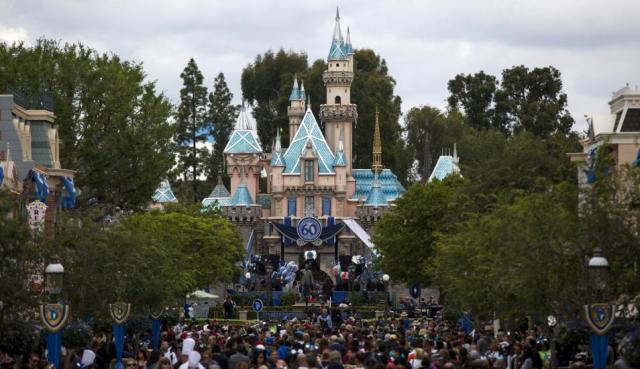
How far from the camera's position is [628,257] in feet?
136

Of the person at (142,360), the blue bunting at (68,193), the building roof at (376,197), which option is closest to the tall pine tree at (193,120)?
the building roof at (376,197)

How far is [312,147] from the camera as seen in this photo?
155 metres

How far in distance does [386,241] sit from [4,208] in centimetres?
5832

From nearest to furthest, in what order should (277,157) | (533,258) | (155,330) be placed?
(533,258), (155,330), (277,157)

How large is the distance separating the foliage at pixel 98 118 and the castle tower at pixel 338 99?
232 feet

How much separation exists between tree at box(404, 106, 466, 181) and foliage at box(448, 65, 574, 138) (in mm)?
6844

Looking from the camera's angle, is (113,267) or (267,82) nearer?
(113,267)

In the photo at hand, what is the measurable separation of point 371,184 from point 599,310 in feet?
385

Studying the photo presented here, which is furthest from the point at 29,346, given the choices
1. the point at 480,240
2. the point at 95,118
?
the point at 95,118

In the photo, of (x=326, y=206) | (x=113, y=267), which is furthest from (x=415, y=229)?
(x=326, y=206)

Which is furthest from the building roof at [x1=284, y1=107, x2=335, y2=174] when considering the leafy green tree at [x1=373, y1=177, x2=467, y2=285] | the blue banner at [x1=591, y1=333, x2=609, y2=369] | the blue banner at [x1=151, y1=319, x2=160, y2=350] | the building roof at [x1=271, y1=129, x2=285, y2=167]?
the blue banner at [x1=591, y1=333, x2=609, y2=369]

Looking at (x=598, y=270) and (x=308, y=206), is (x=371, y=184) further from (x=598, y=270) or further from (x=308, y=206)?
(x=598, y=270)

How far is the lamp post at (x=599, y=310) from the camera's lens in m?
37.8

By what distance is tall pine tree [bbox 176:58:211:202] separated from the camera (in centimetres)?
17125
